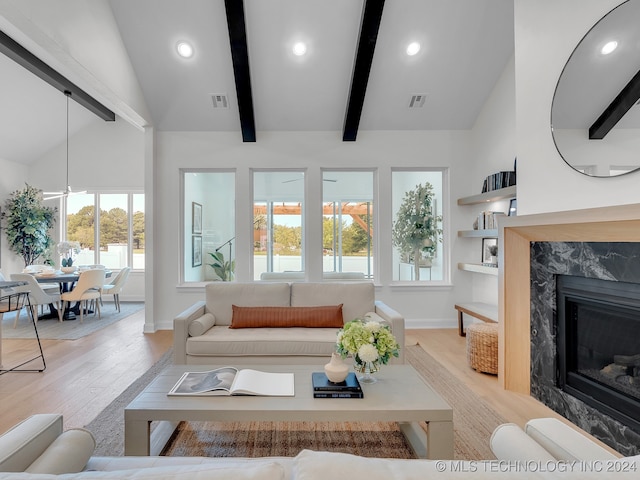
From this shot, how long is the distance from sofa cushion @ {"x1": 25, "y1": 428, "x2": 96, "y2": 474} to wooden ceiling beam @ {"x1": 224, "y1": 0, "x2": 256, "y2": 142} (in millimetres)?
3749

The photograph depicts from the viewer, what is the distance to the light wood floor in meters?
2.68

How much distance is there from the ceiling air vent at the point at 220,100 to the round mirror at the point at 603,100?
3.59 metres

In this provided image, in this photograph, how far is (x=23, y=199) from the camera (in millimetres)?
6898

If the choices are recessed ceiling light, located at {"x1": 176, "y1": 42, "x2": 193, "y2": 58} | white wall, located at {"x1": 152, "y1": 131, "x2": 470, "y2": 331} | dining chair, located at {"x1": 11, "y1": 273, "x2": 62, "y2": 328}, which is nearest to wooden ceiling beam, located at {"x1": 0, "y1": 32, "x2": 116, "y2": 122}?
white wall, located at {"x1": 152, "y1": 131, "x2": 470, "y2": 331}

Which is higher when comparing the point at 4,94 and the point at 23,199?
the point at 4,94

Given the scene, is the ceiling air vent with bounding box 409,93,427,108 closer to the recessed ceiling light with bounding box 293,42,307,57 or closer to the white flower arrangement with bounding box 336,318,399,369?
the recessed ceiling light with bounding box 293,42,307,57

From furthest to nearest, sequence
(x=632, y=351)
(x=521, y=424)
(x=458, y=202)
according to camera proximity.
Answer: (x=458, y=202) < (x=521, y=424) < (x=632, y=351)

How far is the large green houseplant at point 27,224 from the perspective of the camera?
22.5 feet

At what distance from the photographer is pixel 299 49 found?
4.19 metres

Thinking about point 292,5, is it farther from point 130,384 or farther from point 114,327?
point 114,327

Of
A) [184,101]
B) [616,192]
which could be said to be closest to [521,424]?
[616,192]

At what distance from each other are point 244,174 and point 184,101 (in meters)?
1.17

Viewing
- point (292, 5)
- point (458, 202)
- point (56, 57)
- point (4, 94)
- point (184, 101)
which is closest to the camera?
point (56, 57)

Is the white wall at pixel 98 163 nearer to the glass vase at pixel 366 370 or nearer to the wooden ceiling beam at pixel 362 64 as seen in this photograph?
the wooden ceiling beam at pixel 362 64
